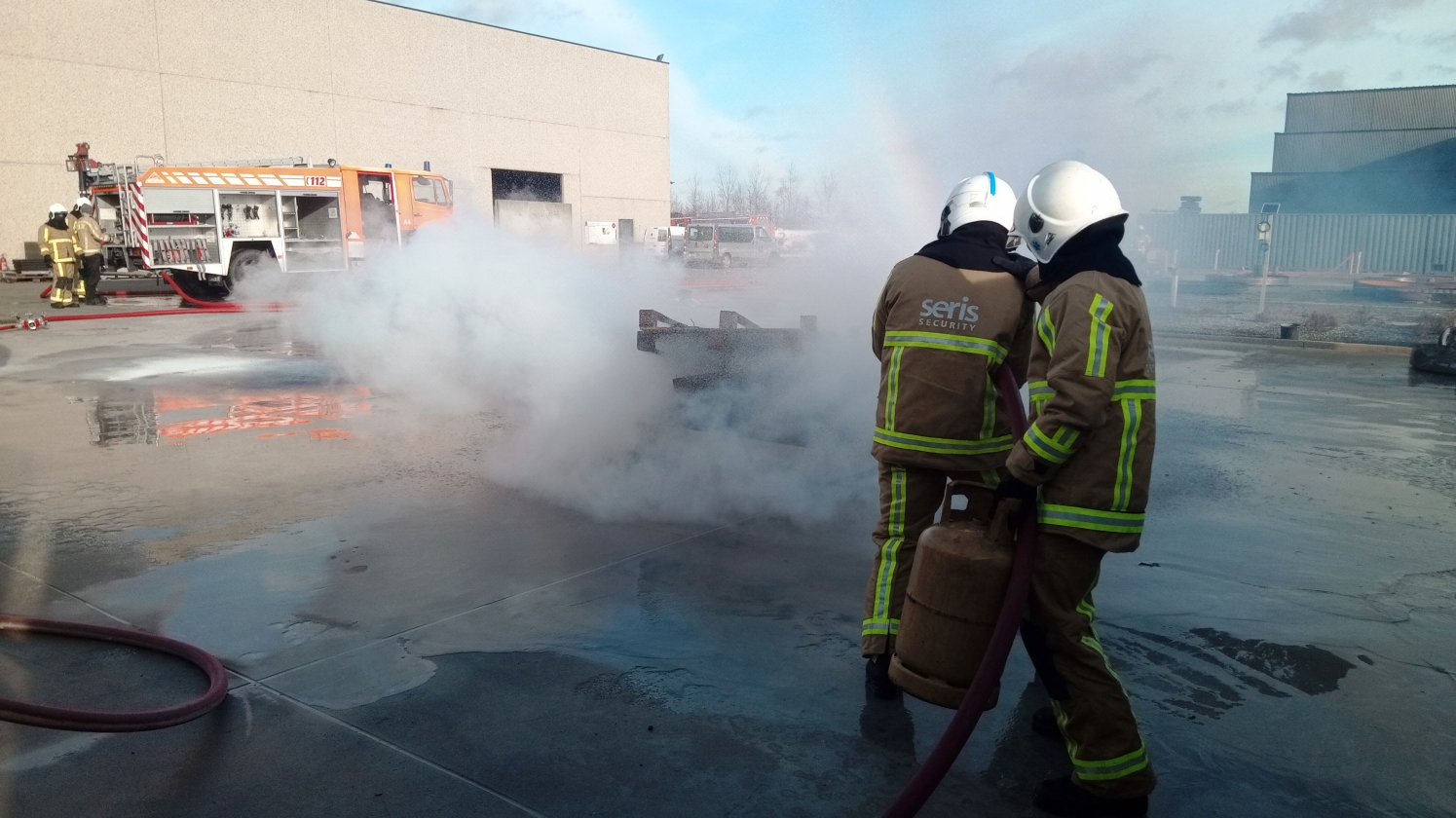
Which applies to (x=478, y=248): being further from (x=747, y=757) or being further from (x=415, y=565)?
(x=747, y=757)

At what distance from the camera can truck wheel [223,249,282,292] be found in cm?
1772

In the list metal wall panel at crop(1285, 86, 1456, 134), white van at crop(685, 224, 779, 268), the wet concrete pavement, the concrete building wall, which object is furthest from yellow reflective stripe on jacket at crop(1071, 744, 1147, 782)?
metal wall panel at crop(1285, 86, 1456, 134)

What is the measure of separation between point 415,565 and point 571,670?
136 centimetres

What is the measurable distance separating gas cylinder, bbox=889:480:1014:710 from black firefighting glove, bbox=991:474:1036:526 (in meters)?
0.03

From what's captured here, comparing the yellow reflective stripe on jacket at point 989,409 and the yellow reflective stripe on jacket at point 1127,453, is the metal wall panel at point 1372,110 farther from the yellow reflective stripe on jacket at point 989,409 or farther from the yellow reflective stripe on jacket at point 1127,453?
the yellow reflective stripe on jacket at point 1127,453

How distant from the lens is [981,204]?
A: 316cm

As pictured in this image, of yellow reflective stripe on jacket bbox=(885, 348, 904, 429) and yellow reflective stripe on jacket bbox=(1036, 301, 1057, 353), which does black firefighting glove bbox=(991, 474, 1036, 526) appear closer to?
yellow reflective stripe on jacket bbox=(1036, 301, 1057, 353)

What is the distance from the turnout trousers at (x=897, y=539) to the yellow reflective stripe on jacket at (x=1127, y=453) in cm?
64

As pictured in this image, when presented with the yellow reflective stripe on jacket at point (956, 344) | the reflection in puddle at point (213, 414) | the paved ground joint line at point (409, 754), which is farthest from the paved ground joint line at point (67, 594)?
the yellow reflective stripe on jacket at point (956, 344)

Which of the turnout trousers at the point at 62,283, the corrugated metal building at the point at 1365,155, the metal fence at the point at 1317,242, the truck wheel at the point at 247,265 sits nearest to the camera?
the turnout trousers at the point at 62,283

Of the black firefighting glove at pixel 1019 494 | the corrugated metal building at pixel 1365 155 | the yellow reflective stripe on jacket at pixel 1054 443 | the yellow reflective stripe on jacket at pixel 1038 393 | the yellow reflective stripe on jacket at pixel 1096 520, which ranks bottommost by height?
the yellow reflective stripe on jacket at pixel 1096 520

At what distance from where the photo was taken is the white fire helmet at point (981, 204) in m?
3.15

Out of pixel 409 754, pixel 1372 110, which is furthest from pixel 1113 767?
pixel 1372 110

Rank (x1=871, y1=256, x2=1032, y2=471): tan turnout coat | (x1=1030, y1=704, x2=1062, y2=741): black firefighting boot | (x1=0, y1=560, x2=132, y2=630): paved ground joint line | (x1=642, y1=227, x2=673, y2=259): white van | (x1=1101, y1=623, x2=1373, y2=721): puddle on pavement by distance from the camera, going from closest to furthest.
Result: 1. (x1=1030, y1=704, x2=1062, y2=741): black firefighting boot
2. (x1=871, y1=256, x2=1032, y2=471): tan turnout coat
3. (x1=1101, y1=623, x2=1373, y2=721): puddle on pavement
4. (x1=0, y1=560, x2=132, y2=630): paved ground joint line
5. (x1=642, y1=227, x2=673, y2=259): white van
